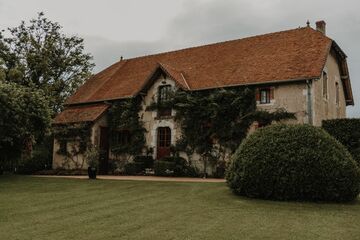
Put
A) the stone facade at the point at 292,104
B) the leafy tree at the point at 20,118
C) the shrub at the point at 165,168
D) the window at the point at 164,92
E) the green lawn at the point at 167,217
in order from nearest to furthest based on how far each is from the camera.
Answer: the green lawn at the point at 167,217 → the leafy tree at the point at 20,118 → the stone facade at the point at 292,104 → the shrub at the point at 165,168 → the window at the point at 164,92

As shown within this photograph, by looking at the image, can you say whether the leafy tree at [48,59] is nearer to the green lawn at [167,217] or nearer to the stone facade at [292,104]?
the stone facade at [292,104]

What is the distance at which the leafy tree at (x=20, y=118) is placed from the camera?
54.7 ft

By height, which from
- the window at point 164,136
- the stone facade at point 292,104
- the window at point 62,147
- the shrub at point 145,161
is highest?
the stone facade at point 292,104

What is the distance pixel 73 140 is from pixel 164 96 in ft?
20.6

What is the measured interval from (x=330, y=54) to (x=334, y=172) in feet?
40.7

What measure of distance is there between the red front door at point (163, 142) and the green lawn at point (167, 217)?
8.99 meters

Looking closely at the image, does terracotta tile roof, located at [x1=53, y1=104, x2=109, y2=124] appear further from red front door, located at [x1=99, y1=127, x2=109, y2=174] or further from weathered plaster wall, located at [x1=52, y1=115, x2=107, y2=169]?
red front door, located at [x1=99, y1=127, x2=109, y2=174]

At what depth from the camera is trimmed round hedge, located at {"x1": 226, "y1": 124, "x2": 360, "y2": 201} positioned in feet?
31.5

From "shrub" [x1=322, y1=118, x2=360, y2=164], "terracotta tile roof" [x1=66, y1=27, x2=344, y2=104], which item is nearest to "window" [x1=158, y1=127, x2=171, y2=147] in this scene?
"terracotta tile roof" [x1=66, y1=27, x2=344, y2=104]

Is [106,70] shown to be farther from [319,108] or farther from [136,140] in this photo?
[319,108]

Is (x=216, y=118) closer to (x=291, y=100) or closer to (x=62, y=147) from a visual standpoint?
(x=291, y=100)

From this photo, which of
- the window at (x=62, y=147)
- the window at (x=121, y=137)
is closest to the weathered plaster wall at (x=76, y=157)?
the window at (x=62, y=147)

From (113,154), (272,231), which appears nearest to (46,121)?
(113,154)

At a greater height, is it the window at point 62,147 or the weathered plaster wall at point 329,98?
the weathered plaster wall at point 329,98
